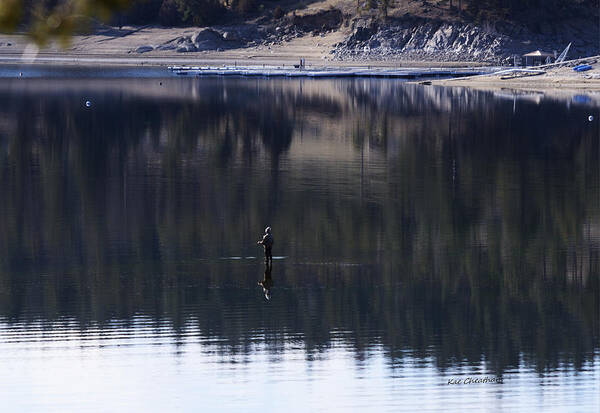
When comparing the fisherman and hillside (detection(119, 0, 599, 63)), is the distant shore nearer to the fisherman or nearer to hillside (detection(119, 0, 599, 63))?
hillside (detection(119, 0, 599, 63))

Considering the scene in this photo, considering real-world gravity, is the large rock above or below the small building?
above

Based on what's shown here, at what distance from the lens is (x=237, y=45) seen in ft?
555

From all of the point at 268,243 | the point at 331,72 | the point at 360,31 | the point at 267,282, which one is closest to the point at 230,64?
the point at 360,31

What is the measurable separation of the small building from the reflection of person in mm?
108024

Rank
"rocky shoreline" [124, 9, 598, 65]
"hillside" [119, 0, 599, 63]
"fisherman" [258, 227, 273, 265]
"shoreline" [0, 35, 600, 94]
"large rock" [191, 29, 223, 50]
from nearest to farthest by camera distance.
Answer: "fisherman" [258, 227, 273, 265] < "shoreline" [0, 35, 600, 94] < "rocky shoreline" [124, 9, 598, 65] < "hillside" [119, 0, 599, 63] < "large rock" [191, 29, 223, 50]

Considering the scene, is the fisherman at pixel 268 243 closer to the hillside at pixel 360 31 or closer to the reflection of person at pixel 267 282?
the reflection of person at pixel 267 282

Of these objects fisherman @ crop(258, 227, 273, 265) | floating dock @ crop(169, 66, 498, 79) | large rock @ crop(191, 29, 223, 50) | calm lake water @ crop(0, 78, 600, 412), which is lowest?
floating dock @ crop(169, 66, 498, 79)

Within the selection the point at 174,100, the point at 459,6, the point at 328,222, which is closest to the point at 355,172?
the point at 328,222

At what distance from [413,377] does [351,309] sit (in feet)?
15.2

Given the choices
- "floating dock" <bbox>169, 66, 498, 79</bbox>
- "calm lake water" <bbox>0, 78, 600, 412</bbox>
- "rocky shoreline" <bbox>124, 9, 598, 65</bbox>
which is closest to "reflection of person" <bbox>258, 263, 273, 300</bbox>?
"calm lake water" <bbox>0, 78, 600, 412</bbox>

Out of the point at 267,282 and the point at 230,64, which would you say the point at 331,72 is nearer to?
the point at 230,64

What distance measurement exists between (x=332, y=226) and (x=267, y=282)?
7.47 m

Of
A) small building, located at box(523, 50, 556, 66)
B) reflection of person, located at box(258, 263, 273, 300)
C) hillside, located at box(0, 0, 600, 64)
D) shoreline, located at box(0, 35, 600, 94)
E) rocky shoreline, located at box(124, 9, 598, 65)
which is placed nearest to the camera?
reflection of person, located at box(258, 263, 273, 300)

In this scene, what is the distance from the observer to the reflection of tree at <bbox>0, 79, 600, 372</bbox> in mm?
24656
